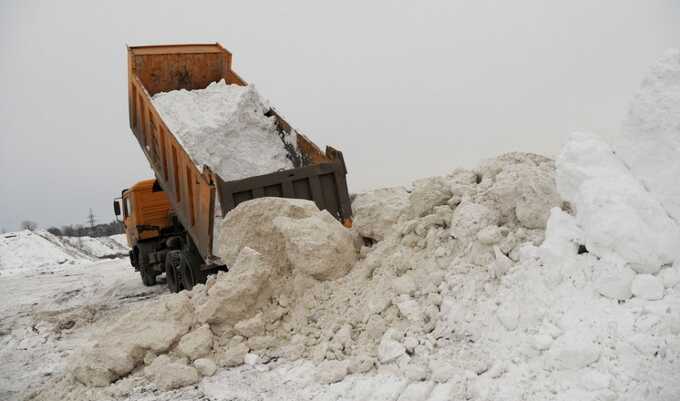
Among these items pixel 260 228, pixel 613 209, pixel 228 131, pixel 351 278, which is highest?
pixel 228 131

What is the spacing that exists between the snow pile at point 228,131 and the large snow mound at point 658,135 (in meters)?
5.19

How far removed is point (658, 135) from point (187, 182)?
5674 millimetres

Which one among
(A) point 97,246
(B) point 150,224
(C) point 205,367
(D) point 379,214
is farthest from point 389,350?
(A) point 97,246

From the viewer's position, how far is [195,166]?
660cm

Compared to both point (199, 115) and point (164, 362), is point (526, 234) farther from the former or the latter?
point (199, 115)

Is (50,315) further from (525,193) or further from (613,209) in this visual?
(613,209)

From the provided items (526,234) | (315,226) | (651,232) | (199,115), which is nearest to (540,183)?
(526,234)

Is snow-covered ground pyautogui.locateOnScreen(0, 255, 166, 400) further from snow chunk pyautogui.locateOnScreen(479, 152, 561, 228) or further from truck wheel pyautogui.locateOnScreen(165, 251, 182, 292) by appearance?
snow chunk pyautogui.locateOnScreen(479, 152, 561, 228)

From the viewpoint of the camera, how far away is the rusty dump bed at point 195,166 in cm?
655

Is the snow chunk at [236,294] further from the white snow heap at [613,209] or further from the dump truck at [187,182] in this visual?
the white snow heap at [613,209]

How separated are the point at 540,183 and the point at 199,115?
19.1 feet

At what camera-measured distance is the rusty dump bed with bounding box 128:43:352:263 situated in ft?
21.5

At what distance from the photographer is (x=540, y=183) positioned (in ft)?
13.4

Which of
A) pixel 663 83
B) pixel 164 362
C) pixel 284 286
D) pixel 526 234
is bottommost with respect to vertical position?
pixel 164 362
